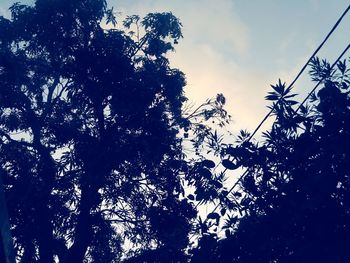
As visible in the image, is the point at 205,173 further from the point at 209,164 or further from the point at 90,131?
the point at 90,131

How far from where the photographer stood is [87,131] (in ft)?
40.2

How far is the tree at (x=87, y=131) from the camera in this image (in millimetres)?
11242

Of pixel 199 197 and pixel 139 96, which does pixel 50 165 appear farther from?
pixel 199 197

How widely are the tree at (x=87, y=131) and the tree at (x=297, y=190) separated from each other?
558 centimetres

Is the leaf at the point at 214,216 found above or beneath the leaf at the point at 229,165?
beneath

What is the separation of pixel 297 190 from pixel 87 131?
360 inches

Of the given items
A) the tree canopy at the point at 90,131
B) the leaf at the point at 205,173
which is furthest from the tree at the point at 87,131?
the leaf at the point at 205,173

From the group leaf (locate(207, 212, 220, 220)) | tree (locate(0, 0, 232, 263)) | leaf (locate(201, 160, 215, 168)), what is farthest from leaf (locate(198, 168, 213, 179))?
tree (locate(0, 0, 232, 263))

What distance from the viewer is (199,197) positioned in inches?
221

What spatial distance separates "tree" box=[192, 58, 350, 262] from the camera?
13.9 feet

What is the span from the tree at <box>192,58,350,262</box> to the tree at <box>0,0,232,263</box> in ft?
18.3


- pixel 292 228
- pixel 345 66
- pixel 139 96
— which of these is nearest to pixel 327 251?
pixel 292 228

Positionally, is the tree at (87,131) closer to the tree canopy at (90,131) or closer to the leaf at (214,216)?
the tree canopy at (90,131)

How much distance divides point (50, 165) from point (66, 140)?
3.55 feet
